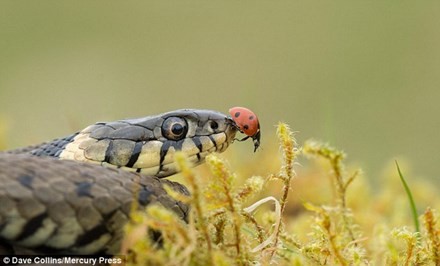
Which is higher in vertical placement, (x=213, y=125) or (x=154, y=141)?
(x=213, y=125)

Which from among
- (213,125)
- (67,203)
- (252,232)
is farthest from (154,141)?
(67,203)

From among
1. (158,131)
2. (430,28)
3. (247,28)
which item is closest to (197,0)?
(247,28)

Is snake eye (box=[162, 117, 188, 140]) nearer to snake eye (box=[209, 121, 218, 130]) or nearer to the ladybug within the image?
snake eye (box=[209, 121, 218, 130])

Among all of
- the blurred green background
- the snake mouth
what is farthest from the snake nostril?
the blurred green background

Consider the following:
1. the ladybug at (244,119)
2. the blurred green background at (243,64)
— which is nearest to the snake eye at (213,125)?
the ladybug at (244,119)

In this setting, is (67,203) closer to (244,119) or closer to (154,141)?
(154,141)
